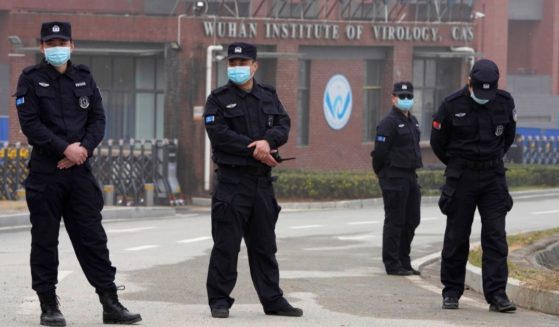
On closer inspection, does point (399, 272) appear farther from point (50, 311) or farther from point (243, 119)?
point (50, 311)

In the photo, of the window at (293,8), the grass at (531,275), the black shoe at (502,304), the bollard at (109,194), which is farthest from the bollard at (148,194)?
the black shoe at (502,304)

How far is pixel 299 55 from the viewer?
114ft

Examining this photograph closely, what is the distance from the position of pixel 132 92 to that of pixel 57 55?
2547cm

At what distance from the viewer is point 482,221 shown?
11438 mm

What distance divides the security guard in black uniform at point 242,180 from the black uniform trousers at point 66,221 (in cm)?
103

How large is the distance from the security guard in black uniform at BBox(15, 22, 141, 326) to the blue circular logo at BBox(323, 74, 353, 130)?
2681cm

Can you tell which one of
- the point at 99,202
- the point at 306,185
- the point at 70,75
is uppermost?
the point at 70,75

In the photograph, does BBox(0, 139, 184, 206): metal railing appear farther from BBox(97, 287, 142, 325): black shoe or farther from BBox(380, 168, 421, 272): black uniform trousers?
BBox(97, 287, 142, 325): black shoe

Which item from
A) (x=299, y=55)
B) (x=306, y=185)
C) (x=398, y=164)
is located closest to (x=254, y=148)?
(x=398, y=164)

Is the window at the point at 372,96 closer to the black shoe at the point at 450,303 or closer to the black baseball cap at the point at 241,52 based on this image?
the black shoe at the point at 450,303

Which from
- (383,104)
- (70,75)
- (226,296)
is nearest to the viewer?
(70,75)

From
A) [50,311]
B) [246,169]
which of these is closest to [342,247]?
[246,169]

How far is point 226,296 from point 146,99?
81.4ft

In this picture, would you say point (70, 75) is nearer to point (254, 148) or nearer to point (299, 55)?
point (254, 148)
